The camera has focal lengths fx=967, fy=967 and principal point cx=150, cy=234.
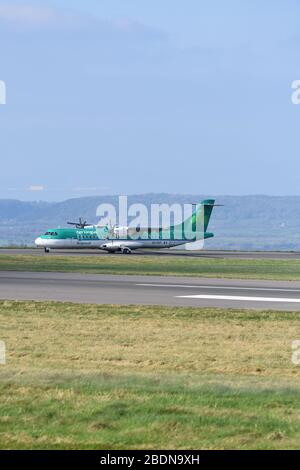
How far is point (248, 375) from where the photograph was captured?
17.1 m

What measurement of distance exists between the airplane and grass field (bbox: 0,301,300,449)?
75539 millimetres

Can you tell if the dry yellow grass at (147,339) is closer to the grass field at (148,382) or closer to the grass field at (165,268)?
the grass field at (148,382)

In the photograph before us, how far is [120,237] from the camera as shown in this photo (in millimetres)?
105062

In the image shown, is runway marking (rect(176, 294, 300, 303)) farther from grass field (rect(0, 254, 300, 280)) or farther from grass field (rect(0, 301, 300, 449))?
grass field (rect(0, 254, 300, 280))

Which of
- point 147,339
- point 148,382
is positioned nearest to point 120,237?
point 147,339

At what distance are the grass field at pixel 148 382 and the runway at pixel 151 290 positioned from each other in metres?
5.31

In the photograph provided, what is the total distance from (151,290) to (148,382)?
2093 cm

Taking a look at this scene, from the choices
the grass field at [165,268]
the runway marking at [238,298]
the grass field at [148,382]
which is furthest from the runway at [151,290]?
the grass field at [165,268]

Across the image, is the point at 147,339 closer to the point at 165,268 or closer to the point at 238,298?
the point at 238,298

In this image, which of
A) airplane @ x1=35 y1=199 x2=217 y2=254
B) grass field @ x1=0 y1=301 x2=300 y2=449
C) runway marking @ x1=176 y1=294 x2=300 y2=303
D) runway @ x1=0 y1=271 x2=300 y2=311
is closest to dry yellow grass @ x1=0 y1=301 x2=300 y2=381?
grass field @ x1=0 y1=301 x2=300 y2=449

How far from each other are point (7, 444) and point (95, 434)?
1.22 meters
